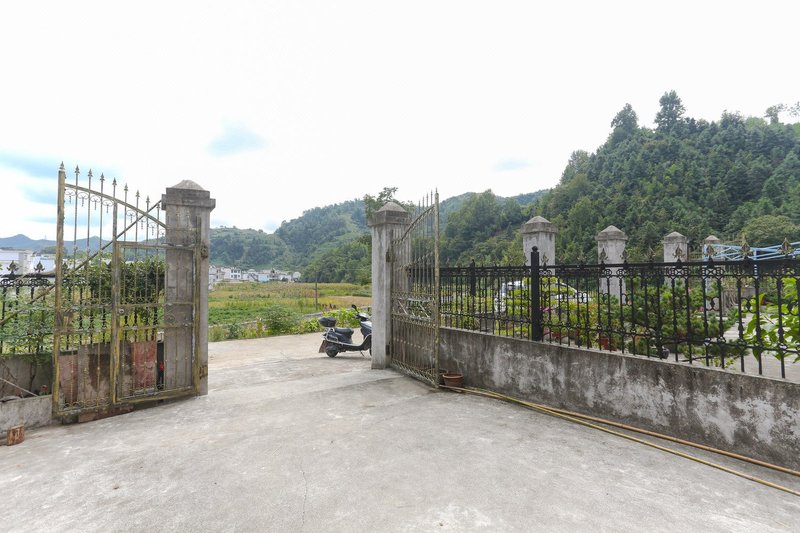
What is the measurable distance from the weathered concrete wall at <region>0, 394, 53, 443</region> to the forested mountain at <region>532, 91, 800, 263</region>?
31.4 metres

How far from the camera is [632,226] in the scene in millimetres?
40719

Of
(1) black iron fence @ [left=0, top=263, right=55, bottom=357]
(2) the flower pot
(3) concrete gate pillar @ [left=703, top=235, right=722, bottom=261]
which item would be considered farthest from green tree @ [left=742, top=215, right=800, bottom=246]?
(1) black iron fence @ [left=0, top=263, right=55, bottom=357]

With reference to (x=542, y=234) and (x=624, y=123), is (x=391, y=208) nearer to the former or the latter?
(x=542, y=234)

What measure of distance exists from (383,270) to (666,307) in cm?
419

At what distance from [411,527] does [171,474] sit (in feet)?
6.85

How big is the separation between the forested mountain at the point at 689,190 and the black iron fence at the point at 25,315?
103 ft

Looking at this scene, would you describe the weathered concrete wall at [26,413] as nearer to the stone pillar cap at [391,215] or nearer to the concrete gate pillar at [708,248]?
the stone pillar cap at [391,215]

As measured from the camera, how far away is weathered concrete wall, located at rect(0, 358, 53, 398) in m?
4.34

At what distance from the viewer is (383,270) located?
6.65 m

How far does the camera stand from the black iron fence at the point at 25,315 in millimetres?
4191

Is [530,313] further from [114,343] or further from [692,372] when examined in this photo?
[114,343]

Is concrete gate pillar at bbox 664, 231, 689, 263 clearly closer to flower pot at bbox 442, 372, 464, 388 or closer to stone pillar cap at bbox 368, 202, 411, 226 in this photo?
stone pillar cap at bbox 368, 202, 411, 226

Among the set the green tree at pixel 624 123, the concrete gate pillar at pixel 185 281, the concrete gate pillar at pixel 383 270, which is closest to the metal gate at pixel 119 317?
the concrete gate pillar at pixel 185 281

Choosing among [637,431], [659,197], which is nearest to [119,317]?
[637,431]
